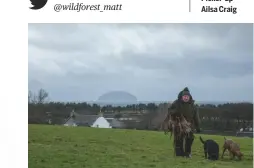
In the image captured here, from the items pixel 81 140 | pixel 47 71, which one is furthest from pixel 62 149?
pixel 47 71

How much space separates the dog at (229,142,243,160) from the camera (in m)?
4.31

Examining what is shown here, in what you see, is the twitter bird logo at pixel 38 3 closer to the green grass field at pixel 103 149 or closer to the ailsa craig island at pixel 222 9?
the green grass field at pixel 103 149

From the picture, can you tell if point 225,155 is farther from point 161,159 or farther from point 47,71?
point 47,71

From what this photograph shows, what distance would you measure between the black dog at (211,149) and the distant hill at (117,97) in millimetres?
798

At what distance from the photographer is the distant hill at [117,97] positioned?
434cm

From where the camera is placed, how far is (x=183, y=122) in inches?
174

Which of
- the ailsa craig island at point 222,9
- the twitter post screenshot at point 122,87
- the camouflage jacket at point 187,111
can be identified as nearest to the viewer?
the ailsa craig island at point 222,9

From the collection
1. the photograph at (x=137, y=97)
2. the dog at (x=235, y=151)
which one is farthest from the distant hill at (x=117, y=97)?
the dog at (x=235, y=151)

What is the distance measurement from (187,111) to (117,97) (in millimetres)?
688

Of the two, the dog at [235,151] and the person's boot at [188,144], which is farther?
the person's boot at [188,144]

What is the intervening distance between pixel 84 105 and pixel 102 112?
19cm

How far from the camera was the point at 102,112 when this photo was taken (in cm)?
443

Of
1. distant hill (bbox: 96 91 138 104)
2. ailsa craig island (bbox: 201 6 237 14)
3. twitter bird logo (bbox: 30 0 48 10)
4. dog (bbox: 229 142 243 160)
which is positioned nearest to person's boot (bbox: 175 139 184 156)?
dog (bbox: 229 142 243 160)

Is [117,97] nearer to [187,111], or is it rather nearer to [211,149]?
[187,111]
